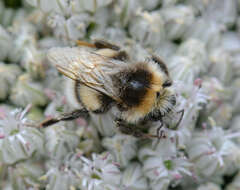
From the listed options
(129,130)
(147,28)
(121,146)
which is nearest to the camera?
(129,130)

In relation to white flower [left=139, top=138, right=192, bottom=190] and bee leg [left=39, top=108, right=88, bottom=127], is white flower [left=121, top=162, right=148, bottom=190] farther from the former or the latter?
bee leg [left=39, top=108, right=88, bottom=127]

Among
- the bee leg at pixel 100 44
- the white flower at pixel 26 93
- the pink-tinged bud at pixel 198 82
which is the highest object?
the bee leg at pixel 100 44

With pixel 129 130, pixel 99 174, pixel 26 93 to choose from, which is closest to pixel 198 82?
pixel 129 130

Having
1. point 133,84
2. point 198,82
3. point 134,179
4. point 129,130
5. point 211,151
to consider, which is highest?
point 133,84

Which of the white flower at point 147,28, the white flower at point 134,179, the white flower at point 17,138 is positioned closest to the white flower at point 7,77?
the white flower at point 17,138

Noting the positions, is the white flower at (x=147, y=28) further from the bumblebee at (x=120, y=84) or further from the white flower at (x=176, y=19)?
the bumblebee at (x=120, y=84)

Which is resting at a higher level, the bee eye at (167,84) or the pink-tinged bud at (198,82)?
the bee eye at (167,84)

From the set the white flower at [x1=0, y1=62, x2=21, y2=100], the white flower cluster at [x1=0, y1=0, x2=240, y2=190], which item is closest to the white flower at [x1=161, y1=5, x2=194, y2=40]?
the white flower cluster at [x1=0, y1=0, x2=240, y2=190]

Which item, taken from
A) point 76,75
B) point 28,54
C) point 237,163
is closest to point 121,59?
point 76,75

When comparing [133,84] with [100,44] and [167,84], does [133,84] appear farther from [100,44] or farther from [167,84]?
[100,44]
